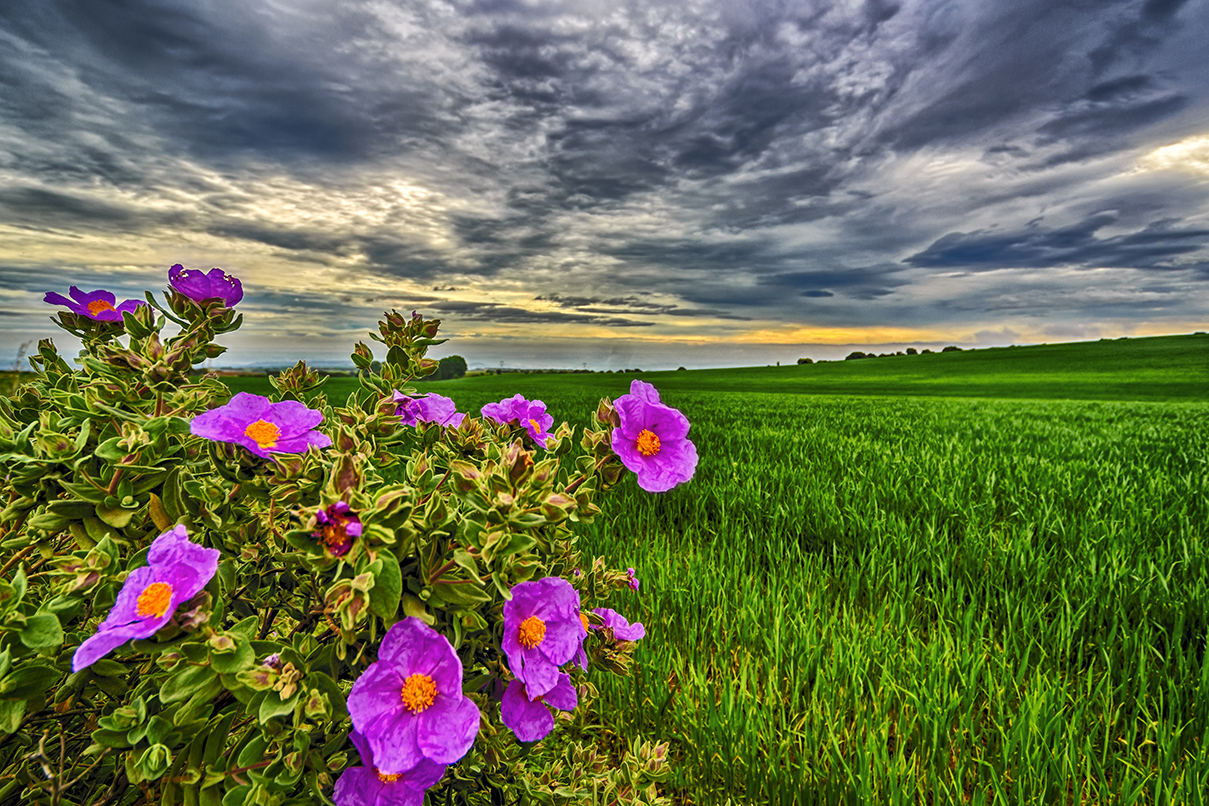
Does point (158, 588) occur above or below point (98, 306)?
below

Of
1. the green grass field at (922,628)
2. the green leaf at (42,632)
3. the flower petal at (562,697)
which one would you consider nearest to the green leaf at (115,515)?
the green leaf at (42,632)

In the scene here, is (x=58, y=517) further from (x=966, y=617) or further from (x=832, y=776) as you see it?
(x=966, y=617)

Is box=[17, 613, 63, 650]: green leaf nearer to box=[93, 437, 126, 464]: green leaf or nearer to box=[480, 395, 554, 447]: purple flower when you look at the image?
box=[93, 437, 126, 464]: green leaf

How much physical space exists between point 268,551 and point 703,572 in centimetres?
208

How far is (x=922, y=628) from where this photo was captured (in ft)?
8.39

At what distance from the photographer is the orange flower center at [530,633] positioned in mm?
881

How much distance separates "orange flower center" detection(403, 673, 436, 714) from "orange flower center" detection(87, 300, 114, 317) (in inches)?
51.8

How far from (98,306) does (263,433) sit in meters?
0.95

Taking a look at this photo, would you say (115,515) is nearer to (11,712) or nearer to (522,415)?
(11,712)

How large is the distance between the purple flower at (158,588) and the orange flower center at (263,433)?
0.52ft

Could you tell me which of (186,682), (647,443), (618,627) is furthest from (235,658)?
(618,627)

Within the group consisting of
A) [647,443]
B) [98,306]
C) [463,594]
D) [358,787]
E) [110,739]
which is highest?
[98,306]

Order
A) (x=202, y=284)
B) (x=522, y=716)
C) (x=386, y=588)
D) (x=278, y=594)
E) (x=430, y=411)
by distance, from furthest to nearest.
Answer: (x=430, y=411), (x=202, y=284), (x=278, y=594), (x=522, y=716), (x=386, y=588)

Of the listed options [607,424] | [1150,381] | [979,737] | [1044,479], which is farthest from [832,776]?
[1150,381]
